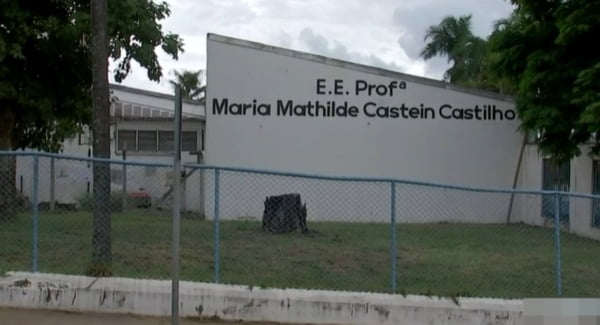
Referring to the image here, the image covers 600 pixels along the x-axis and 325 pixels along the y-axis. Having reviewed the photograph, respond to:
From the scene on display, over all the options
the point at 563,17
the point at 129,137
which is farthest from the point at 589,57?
the point at 129,137

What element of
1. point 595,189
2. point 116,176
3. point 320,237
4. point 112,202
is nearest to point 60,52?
point 112,202

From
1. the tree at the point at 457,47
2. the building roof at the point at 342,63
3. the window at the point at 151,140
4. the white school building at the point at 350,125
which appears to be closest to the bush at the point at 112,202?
the white school building at the point at 350,125

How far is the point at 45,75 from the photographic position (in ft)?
55.8

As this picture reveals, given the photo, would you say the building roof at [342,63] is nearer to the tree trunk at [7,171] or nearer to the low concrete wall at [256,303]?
the tree trunk at [7,171]

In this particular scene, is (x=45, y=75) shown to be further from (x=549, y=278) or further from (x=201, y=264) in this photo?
(x=549, y=278)

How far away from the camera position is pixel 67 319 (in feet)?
28.7

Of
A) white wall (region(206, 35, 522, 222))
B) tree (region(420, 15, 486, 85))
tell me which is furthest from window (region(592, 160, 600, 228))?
tree (region(420, 15, 486, 85))

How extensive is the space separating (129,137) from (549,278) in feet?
69.4

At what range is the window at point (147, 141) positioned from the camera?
2923cm

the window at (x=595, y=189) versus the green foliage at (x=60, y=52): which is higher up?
the green foliage at (x=60, y=52)

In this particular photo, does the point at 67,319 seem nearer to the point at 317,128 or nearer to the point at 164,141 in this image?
the point at 317,128

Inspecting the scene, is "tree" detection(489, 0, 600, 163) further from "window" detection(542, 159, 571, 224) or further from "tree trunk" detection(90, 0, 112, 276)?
"tree trunk" detection(90, 0, 112, 276)

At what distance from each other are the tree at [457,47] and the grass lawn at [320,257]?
27448mm

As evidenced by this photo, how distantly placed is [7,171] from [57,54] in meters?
2.76
